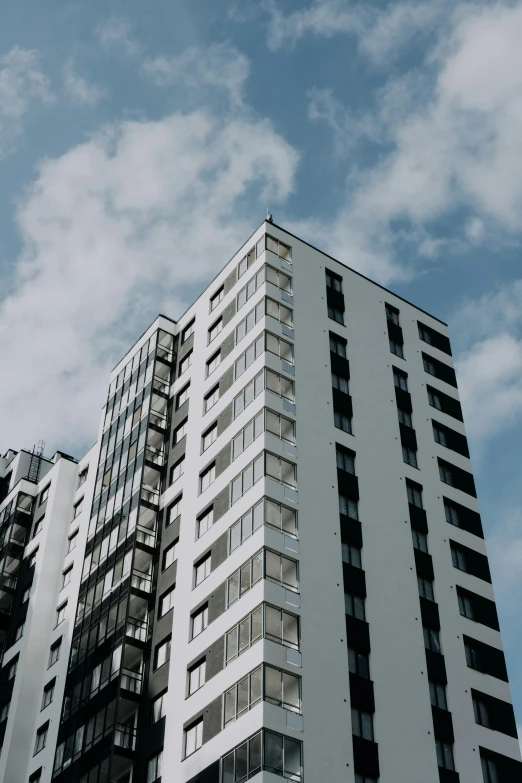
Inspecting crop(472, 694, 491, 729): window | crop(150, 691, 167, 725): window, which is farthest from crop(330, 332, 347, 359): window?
crop(150, 691, 167, 725): window

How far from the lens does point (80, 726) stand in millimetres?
62312

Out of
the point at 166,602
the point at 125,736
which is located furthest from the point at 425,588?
the point at 125,736

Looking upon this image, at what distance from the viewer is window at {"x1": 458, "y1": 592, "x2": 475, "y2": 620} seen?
208ft

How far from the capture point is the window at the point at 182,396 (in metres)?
73.9

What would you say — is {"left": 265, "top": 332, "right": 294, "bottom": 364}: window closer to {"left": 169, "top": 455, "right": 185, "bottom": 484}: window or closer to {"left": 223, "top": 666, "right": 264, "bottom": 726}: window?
{"left": 169, "top": 455, "right": 185, "bottom": 484}: window

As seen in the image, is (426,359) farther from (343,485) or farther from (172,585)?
(172,585)

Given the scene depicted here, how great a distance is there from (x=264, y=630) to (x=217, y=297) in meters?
29.2

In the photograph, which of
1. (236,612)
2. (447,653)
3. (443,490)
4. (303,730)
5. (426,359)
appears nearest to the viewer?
(303,730)

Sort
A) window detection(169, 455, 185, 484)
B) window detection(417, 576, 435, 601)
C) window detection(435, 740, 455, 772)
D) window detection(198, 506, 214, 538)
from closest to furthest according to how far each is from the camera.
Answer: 1. window detection(435, 740, 455, 772)
2. window detection(417, 576, 435, 601)
3. window detection(198, 506, 214, 538)
4. window detection(169, 455, 185, 484)

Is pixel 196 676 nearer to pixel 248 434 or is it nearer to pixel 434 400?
pixel 248 434

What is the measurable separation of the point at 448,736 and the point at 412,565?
9897mm

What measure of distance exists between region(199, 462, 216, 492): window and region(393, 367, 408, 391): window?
14546mm

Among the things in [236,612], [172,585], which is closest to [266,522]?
[236,612]

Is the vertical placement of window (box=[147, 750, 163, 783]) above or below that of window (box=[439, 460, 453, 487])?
below
